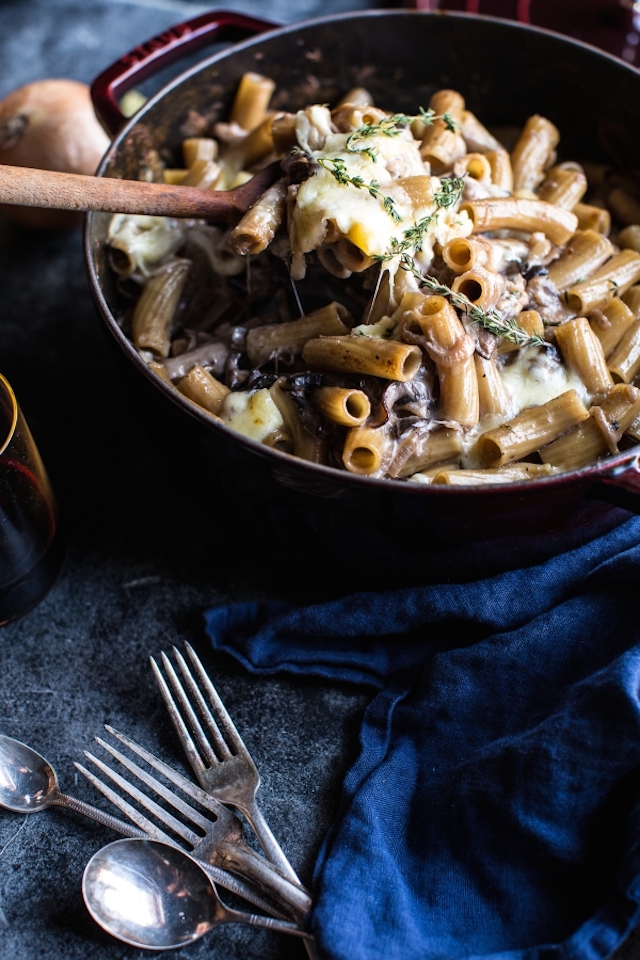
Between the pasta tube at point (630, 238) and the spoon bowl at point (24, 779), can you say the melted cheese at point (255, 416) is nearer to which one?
the spoon bowl at point (24, 779)

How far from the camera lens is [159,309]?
2469 millimetres

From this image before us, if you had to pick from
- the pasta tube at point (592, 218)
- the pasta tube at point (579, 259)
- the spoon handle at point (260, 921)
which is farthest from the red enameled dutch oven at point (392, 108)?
the spoon handle at point (260, 921)

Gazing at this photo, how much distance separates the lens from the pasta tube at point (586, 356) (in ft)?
7.20

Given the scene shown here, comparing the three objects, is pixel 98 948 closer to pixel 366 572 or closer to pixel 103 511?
pixel 366 572

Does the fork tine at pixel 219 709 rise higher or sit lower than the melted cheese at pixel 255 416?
lower

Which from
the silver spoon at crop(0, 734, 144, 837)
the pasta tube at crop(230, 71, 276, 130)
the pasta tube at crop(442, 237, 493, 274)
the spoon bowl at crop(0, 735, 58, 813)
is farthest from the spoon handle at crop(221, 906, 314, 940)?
the pasta tube at crop(230, 71, 276, 130)

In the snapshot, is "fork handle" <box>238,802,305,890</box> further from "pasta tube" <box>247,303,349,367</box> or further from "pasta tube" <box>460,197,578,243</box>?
"pasta tube" <box>460,197,578,243</box>

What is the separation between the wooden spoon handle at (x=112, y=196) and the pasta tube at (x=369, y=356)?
1.40 ft

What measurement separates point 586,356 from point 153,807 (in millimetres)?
1438

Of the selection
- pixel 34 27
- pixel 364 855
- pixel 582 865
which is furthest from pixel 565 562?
pixel 34 27

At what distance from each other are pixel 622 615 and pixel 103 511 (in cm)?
138

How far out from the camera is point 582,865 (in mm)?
1787

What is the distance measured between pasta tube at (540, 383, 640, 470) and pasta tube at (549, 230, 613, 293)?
40cm

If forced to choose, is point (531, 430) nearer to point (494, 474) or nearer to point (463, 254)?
point (494, 474)
